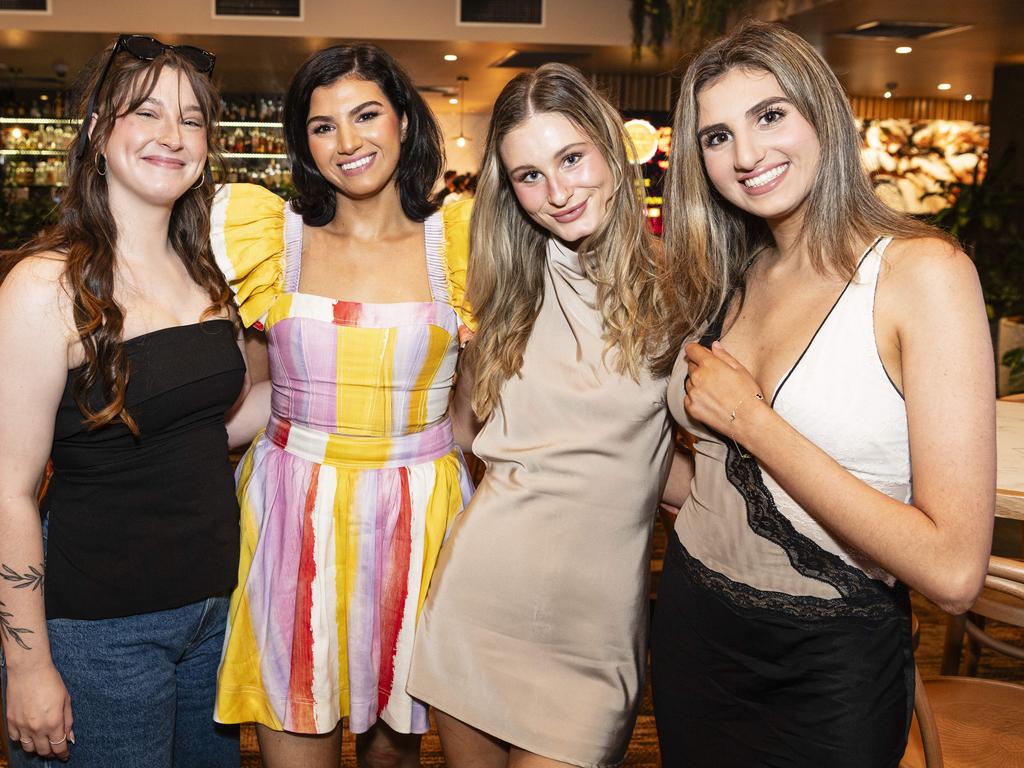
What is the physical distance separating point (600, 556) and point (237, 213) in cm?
103

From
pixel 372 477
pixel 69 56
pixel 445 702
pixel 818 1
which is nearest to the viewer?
pixel 445 702

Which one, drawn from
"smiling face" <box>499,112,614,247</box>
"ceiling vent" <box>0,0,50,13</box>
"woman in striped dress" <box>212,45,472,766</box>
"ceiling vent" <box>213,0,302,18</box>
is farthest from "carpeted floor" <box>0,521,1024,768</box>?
"ceiling vent" <box>0,0,50,13</box>

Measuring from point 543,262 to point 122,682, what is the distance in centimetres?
112

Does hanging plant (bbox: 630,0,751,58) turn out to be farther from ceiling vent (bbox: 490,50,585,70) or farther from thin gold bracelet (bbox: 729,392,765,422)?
thin gold bracelet (bbox: 729,392,765,422)

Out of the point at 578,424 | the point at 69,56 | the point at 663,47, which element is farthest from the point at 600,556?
the point at 69,56

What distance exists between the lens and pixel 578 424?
1.71m

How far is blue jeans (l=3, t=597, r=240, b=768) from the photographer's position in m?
1.55

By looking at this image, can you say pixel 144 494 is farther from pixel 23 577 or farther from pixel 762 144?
pixel 762 144

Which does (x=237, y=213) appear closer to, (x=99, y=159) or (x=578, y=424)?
(x=99, y=159)

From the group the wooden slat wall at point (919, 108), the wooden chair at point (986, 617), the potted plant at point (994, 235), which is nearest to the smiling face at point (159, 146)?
the wooden chair at point (986, 617)

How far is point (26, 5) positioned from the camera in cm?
816

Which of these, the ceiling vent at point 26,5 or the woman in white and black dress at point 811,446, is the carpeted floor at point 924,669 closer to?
the woman in white and black dress at point 811,446

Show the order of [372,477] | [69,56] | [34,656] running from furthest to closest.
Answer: [69,56]
[372,477]
[34,656]

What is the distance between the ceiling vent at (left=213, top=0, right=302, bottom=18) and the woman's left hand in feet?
25.8
